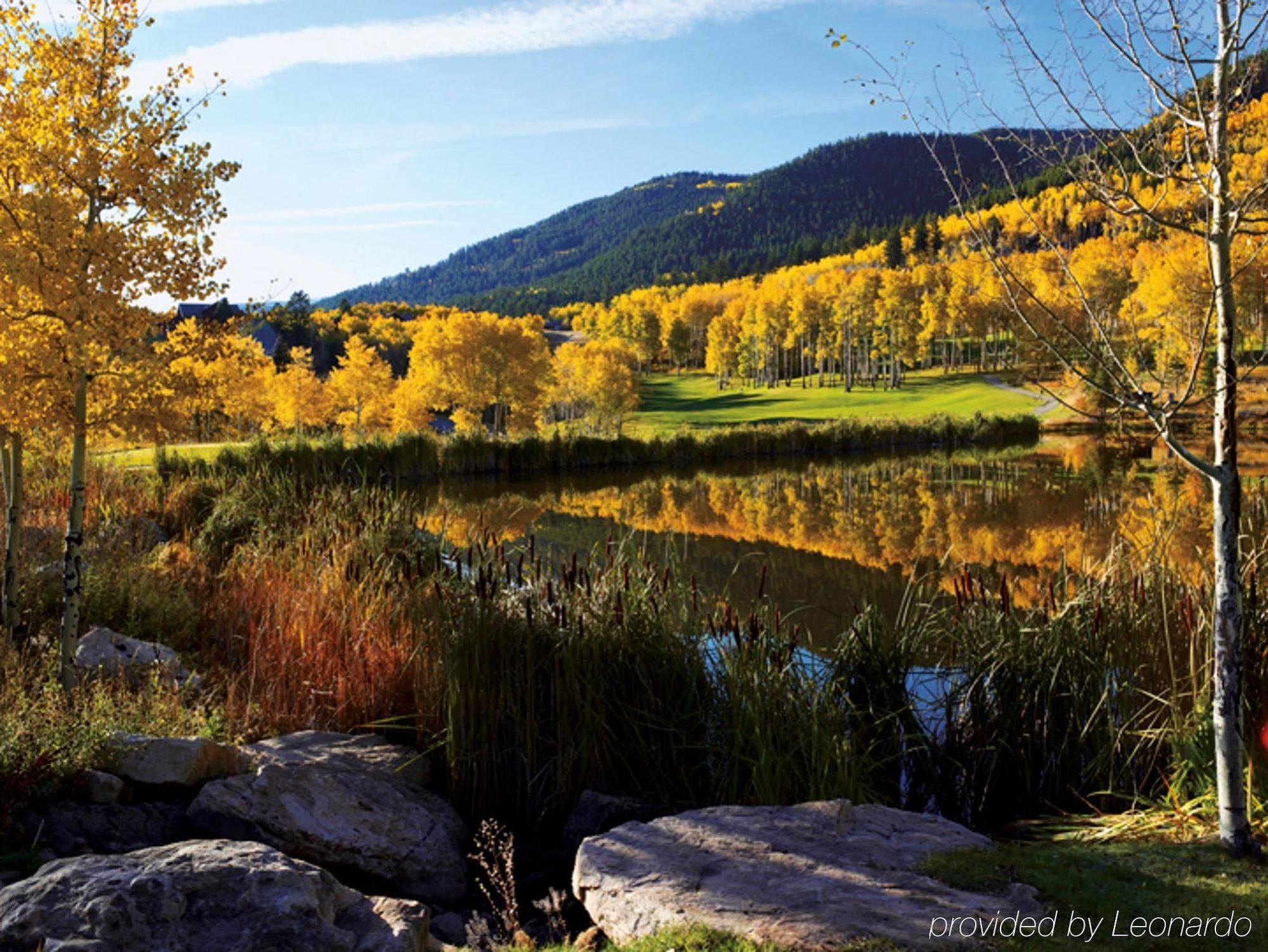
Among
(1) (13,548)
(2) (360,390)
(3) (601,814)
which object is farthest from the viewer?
(2) (360,390)

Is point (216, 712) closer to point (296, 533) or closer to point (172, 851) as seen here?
point (172, 851)

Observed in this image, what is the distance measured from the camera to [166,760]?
3941mm

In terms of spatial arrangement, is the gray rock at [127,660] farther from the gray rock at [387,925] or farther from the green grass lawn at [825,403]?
the green grass lawn at [825,403]

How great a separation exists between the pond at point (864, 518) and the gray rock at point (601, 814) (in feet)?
4.47

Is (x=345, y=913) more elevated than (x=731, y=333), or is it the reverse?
(x=731, y=333)

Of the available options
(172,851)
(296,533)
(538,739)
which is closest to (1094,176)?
(538,739)

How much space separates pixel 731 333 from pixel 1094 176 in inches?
3132

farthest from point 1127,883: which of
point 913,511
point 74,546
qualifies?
A: point 913,511

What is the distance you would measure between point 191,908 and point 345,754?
199cm

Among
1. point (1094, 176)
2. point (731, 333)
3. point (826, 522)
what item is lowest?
point (826, 522)

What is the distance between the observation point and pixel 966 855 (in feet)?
10.1

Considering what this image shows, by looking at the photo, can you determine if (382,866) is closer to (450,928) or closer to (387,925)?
(450,928)

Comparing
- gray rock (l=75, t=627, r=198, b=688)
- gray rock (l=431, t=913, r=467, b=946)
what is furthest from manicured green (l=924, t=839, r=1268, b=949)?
gray rock (l=75, t=627, r=198, b=688)

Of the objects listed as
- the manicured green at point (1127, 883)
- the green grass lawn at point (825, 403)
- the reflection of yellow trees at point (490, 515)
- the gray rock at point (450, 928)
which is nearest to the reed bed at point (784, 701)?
the gray rock at point (450, 928)
